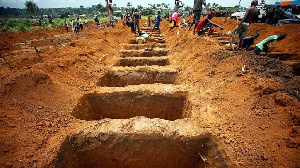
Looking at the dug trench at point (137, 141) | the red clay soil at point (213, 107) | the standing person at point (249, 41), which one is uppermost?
the standing person at point (249, 41)

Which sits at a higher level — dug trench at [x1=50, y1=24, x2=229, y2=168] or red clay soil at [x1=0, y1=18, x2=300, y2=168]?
red clay soil at [x1=0, y1=18, x2=300, y2=168]

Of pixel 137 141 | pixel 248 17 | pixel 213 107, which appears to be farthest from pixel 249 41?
pixel 137 141

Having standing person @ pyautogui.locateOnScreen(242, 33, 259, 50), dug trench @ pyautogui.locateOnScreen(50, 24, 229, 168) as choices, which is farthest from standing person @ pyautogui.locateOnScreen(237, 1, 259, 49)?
dug trench @ pyautogui.locateOnScreen(50, 24, 229, 168)

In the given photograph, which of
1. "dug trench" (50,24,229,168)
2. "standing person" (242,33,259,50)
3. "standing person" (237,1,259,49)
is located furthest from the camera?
"standing person" (242,33,259,50)

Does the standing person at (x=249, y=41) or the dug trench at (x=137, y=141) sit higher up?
the standing person at (x=249, y=41)

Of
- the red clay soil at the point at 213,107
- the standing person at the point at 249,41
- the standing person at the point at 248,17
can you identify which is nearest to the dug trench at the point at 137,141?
the red clay soil at the point at 213,107

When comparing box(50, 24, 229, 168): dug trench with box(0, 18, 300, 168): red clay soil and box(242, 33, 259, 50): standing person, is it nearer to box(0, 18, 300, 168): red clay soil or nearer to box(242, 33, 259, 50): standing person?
box(0, 18, 300, 168): red clay soil

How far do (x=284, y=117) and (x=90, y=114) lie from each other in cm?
519

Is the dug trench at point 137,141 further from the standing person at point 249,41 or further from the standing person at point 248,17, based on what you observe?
the standing person at point 249,41

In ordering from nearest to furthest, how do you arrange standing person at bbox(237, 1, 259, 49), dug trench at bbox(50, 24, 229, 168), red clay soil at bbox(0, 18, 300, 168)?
red clay soil at bbox(0, 18, 300, 168) → dug trench at bbox(50, 24, 229, 168) → standing person at bbox(237, 1, 259, 49)

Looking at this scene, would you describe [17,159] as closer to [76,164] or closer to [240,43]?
[76,164]

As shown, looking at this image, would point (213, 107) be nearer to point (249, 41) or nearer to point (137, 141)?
point (137, 141)

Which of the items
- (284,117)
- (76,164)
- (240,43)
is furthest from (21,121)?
(240,43)

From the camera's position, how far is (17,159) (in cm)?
269
